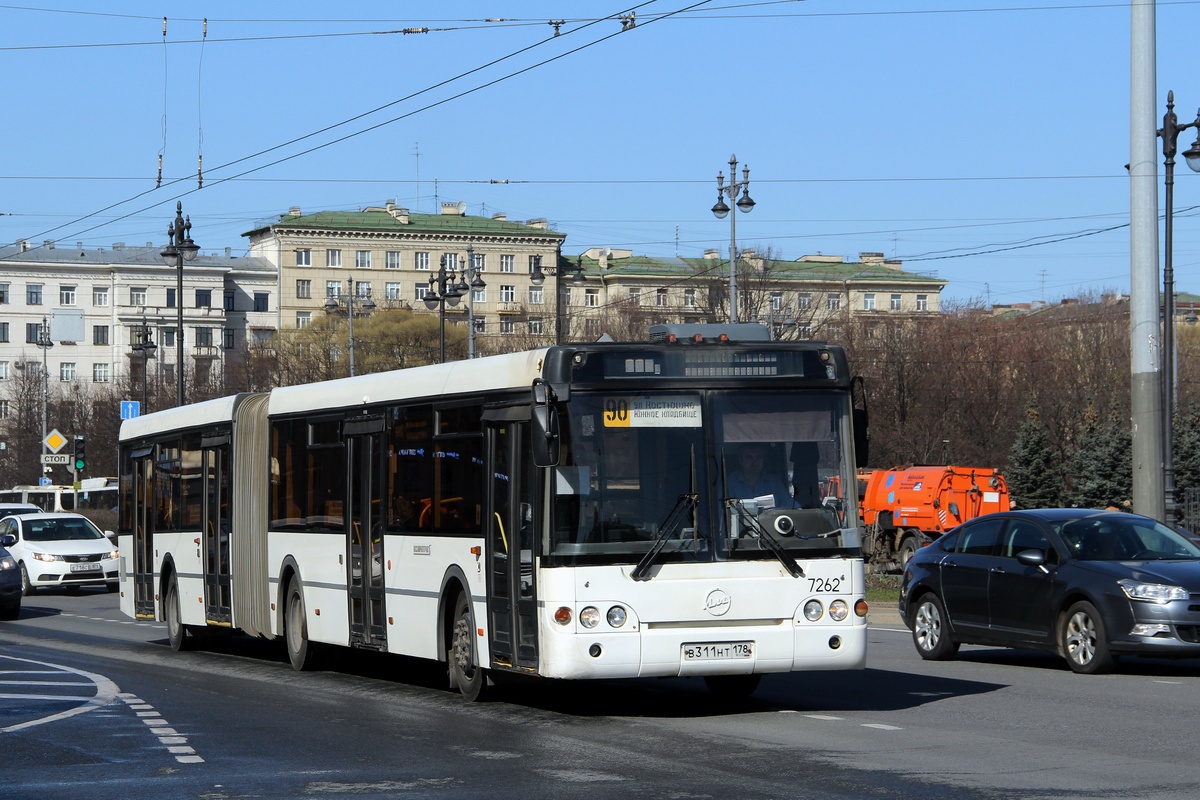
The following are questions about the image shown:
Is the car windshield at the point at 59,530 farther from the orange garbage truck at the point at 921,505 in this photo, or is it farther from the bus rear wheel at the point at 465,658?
the bus rear wheel at the point at 465,658

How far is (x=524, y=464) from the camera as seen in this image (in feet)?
42.5

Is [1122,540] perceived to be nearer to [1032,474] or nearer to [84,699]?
[84,699]

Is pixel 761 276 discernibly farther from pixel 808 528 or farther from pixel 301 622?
pixel 808 528

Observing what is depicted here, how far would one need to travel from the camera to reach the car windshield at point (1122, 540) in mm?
16125

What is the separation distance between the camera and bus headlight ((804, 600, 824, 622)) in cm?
1266

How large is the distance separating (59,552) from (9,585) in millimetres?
7347

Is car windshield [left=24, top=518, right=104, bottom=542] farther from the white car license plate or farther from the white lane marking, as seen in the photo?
the white car license plate

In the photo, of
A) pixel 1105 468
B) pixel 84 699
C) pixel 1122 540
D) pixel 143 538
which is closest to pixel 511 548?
pixel 84 699

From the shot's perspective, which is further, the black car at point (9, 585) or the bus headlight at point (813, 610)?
the black car at point (9, 585)

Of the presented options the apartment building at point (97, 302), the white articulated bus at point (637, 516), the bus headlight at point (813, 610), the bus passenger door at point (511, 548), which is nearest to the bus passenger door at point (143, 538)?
the white articulated bus at point (637, 516)

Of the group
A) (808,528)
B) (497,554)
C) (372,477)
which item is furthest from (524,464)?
(372,477)

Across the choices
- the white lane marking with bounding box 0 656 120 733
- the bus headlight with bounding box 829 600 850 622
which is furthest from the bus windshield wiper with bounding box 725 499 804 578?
the white lane marking with bounding box 0 656 120 733

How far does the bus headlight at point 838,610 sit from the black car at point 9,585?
61.1 feet

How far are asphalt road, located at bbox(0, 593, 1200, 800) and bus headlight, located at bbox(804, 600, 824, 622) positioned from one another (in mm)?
704
